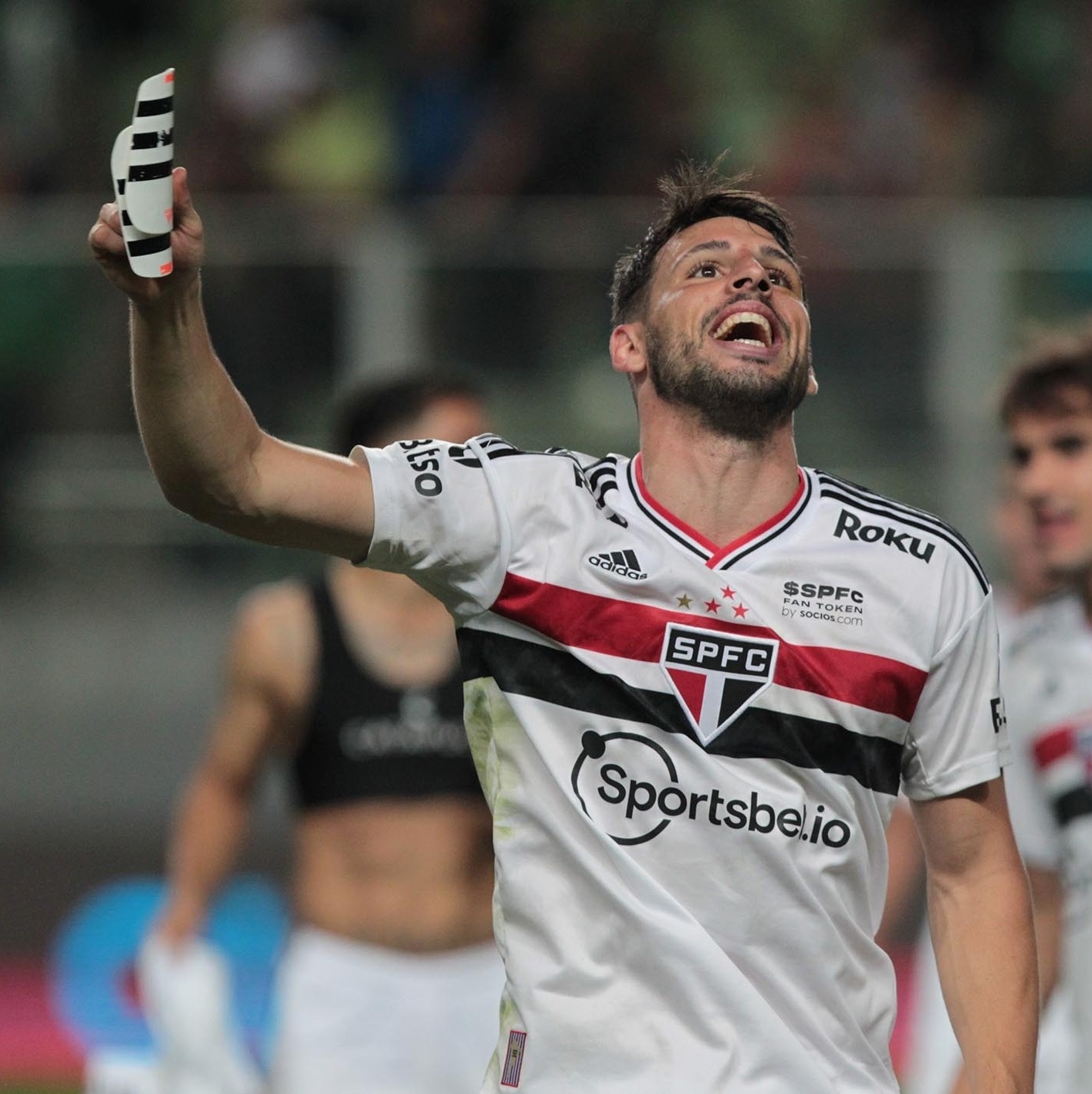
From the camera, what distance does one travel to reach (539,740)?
3338 millimetres

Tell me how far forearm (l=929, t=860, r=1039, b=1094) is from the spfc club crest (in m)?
0.55

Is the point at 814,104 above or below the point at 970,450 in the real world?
above

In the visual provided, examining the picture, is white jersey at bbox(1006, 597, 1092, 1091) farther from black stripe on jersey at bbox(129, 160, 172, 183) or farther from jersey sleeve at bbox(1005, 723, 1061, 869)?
black stripe on jersey at bbox(129, 160, 172, 183)

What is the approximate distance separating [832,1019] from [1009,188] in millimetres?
8960

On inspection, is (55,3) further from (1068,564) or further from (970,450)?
(1068,564)

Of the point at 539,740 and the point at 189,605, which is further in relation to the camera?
the point at 189,605

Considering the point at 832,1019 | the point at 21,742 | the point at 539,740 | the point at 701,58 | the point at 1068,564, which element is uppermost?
the point at 701,58

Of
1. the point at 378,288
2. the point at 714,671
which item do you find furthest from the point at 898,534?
the point at 378,288

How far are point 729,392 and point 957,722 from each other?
67 centimetres

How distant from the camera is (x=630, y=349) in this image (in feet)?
12.0

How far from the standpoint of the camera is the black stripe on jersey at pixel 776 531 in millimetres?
3414

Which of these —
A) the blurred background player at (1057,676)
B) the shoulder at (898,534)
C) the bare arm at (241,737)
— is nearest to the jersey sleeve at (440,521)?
the shoulder at (898,534)

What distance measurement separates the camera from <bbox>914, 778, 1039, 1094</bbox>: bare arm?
3.40m

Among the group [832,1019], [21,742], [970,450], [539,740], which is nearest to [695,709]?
[539,740]
